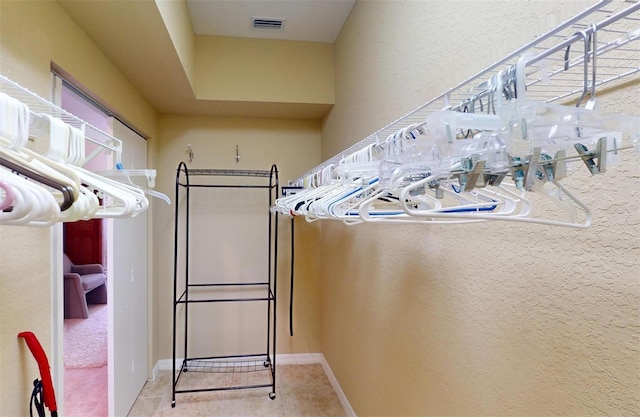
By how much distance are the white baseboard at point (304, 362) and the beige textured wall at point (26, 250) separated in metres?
1.81

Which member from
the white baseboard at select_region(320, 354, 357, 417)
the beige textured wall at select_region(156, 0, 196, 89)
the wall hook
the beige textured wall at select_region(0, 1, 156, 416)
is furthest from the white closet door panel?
the white baseboard at select_region(320, 354, 357, 417)

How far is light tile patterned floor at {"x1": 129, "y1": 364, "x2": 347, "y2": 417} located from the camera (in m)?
2.38

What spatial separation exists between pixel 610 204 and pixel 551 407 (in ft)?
1.65

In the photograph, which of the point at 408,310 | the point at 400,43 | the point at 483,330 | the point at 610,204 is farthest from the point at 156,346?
the point at 610,204

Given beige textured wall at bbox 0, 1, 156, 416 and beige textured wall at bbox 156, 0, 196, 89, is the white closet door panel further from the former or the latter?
beige textured wall at bbox 0, 1, 156, 416

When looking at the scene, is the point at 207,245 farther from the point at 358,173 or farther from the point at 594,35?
the point at 594,35

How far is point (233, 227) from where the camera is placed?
3059 mm

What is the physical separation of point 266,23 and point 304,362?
2.91 m

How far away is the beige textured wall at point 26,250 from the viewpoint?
1.08 meters

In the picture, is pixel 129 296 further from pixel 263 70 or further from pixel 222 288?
pixel 263 70

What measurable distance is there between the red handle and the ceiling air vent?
2235 mm

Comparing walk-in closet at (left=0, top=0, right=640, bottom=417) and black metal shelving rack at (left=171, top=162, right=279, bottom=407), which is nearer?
walk-in closet at (left=0, top=0, right=640, bottom=417)

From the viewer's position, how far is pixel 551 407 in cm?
80

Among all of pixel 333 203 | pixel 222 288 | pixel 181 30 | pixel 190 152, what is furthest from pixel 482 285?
pixel 190 152
